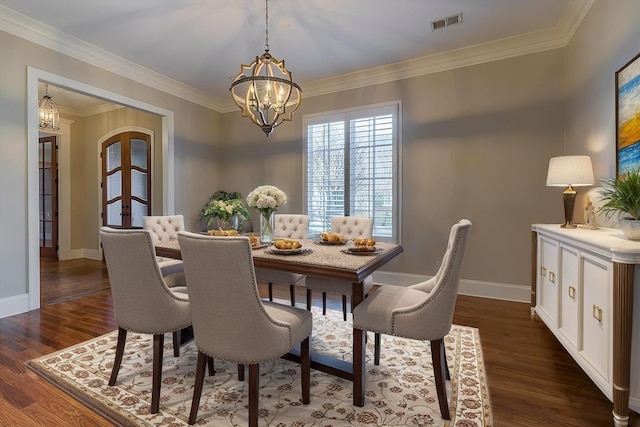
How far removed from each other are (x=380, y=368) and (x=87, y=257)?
6.57 meters

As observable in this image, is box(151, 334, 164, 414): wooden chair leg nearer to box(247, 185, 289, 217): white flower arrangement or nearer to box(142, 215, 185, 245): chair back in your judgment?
box(247, 185, 289, 217): white flower arrangement

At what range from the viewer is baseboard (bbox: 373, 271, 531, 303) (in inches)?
145

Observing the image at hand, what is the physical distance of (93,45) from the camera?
3760 mm

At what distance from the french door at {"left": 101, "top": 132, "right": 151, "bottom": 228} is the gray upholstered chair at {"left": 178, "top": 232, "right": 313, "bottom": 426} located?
4.85 meters

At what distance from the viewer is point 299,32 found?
3.46 metres

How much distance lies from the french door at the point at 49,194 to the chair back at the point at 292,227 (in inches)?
215

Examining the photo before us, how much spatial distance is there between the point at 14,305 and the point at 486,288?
5.21 metres

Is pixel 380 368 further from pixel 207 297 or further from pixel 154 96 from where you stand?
pixel 154 96

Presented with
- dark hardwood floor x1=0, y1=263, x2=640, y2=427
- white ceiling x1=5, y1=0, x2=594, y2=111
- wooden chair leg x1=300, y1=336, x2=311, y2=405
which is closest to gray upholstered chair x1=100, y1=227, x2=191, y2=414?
dark hardwood floor x1=0, y1=263, x2=640, y2=427

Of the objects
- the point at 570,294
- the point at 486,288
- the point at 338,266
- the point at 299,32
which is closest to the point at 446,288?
the point at 338,266

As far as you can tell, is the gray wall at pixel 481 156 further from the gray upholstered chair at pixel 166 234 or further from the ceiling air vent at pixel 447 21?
the gray upholstered chair at pixel 166 234

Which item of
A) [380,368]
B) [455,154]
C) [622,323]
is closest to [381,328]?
[380,368]

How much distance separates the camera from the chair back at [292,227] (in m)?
3.44

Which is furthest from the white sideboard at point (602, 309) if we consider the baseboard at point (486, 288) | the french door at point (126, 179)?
the french door at point (126, 179)
